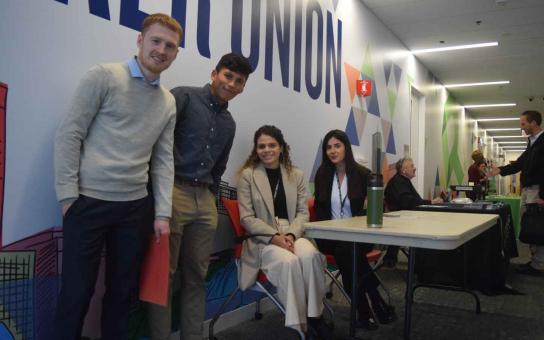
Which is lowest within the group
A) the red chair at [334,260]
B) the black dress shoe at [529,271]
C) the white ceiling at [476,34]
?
the black dress shoe at [529,271]

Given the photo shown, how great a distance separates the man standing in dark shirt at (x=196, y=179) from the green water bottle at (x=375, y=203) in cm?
80

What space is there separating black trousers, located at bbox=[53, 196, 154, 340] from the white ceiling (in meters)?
4.30

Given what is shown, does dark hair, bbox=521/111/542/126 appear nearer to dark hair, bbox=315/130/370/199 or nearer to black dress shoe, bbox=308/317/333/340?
dark hair, bbox=315/130/370/199

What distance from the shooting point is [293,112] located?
3723mm

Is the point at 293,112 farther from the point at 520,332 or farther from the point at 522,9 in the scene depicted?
the point at 522,9

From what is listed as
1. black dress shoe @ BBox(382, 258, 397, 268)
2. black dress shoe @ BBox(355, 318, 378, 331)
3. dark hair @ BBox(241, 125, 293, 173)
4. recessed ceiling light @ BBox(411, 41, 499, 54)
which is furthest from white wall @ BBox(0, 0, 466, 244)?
recessed ceiling light @ BBox(411, 41, 499, 54)

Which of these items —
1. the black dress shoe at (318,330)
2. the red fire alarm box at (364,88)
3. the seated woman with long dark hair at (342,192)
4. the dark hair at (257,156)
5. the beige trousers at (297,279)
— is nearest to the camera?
the beige trousers at (297,279)

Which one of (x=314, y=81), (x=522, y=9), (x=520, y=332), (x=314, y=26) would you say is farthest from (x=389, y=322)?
(x=522, y=9)

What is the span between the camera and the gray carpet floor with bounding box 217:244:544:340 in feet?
9.37

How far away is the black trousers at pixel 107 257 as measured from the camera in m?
1.67

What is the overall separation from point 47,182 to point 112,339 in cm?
70

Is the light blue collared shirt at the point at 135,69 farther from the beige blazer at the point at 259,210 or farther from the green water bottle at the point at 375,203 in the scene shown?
the green water bottle at the point at 375,203

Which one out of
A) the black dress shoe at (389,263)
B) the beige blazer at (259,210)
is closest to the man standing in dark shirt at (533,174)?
the black dress shoe at (389,263)

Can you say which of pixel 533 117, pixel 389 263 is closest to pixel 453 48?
pixel 533 117
